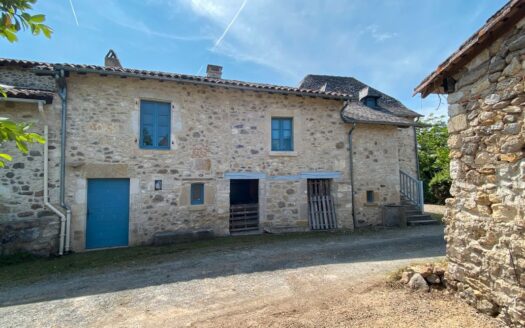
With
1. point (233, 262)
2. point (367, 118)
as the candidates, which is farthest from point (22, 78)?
point (367, 118)

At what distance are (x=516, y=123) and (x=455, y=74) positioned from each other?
3.99 feet

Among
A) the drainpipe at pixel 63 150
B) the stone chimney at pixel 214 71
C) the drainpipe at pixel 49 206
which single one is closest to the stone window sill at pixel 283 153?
the stone chimney at pixel 214 71

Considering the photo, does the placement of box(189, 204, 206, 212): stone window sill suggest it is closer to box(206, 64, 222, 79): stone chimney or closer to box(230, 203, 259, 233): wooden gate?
box(230, 203, 259, 233): wooden gate

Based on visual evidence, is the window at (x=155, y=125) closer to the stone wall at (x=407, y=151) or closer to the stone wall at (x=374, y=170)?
the stone wall at (x=374, y=170)

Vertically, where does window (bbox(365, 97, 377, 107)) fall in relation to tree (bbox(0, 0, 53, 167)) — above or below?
above

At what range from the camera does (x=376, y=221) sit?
10.1m

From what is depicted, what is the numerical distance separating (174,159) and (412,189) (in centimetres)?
932

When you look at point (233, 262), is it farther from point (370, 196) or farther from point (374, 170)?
point (374, 170)

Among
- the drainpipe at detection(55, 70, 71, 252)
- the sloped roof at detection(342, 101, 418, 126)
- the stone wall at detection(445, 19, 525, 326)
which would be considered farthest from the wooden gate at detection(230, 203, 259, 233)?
the stone wall at detection(445, 19, 525, 326)

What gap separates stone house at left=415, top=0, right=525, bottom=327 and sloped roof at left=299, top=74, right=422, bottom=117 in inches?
439

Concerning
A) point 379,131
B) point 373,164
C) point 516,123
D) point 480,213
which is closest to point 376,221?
point 373,164

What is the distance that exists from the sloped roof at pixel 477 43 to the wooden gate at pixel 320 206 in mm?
5726

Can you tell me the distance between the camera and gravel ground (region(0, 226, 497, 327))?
3.33 metres

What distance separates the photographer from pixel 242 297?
3.98 metres
